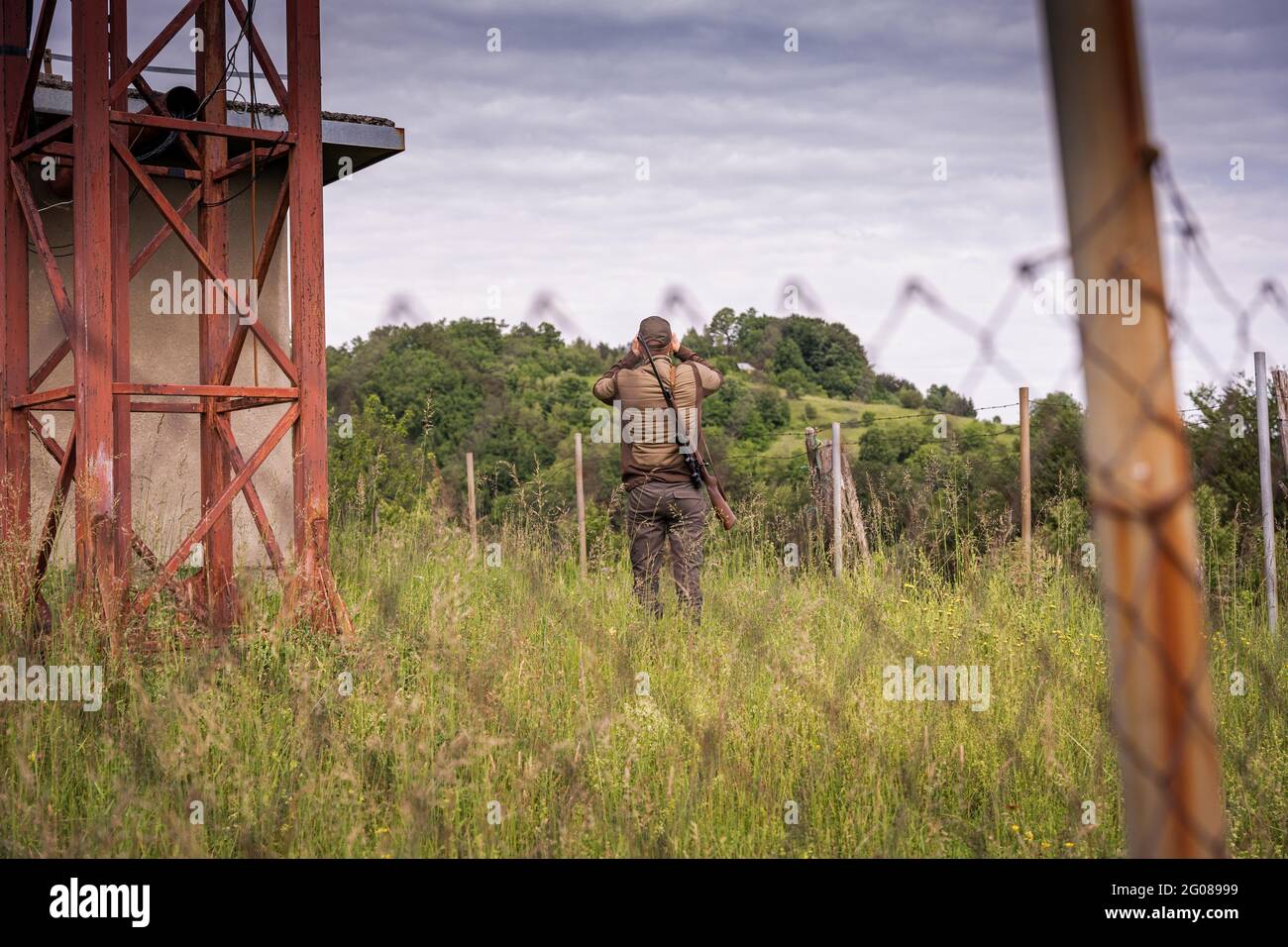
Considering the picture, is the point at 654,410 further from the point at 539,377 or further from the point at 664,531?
the point at 539,377

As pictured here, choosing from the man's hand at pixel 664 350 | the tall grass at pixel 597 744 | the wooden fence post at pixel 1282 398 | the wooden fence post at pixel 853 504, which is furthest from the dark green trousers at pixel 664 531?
the wooden fence post at pixel 1282 398

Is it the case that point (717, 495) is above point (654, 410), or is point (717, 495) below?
below

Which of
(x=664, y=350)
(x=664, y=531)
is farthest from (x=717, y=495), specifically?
(x=664, y=350)

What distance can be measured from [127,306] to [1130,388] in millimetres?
6621

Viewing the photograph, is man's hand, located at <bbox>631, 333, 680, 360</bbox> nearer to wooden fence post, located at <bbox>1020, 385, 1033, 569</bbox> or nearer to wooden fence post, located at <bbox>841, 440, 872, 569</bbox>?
wooden fence post, located at <bbox>841, 440, 872, 569</bbox>

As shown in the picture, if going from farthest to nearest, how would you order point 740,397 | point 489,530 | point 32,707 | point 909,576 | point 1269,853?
point 740,397, point 489,530, point 909,576, point 32,707, point 1269,853

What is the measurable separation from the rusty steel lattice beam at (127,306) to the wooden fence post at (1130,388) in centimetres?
482

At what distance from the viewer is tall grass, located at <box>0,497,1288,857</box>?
3.57 metres

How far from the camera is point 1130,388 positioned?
1.31 m

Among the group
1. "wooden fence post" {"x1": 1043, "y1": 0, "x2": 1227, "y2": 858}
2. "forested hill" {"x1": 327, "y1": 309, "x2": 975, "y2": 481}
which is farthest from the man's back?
"forested hill" {"x1": 327, "y1": 309, "x2": 975, "y2": 481}
